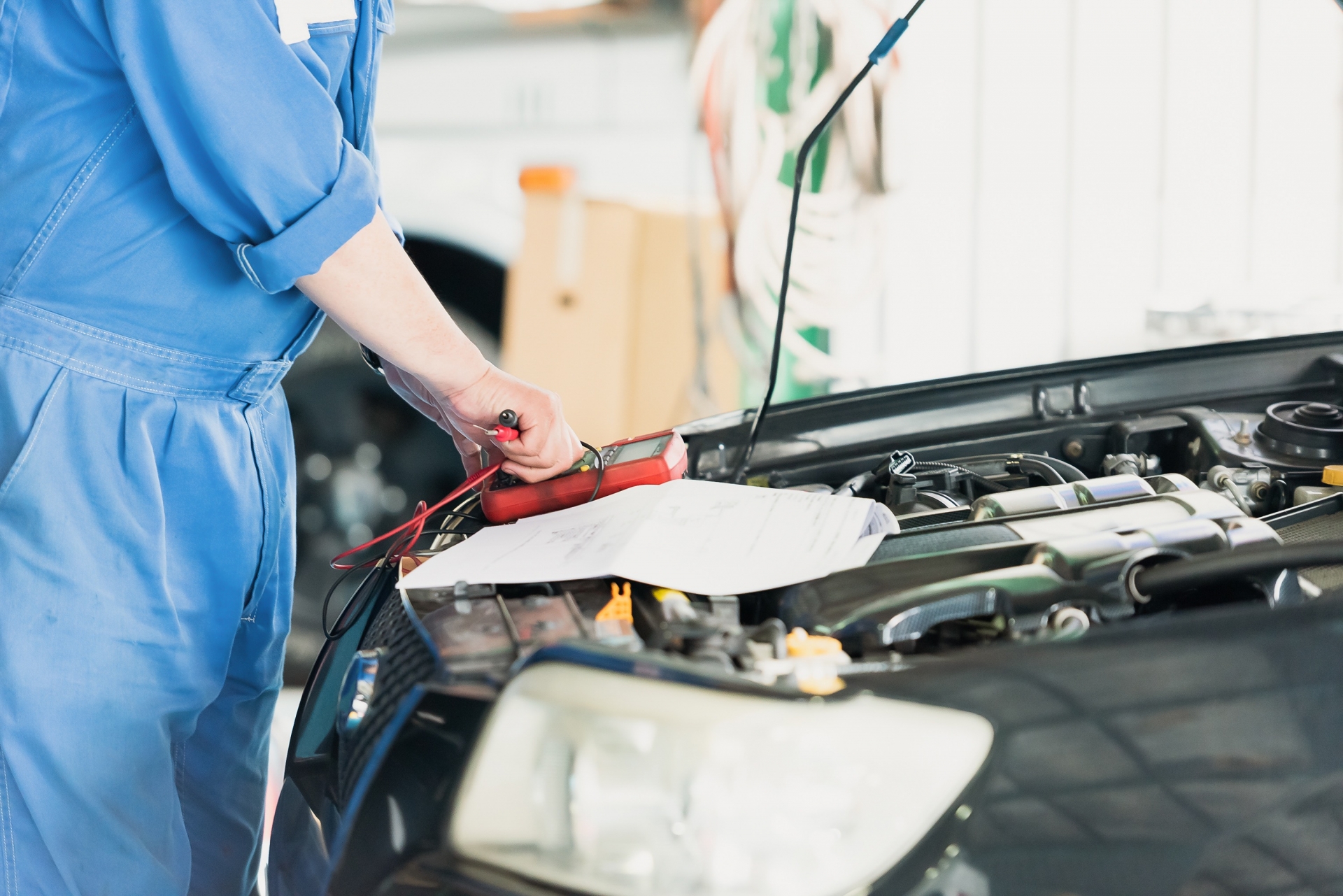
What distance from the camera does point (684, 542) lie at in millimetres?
813

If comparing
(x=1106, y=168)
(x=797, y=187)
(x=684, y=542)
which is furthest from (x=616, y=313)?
(x=684, y=542)

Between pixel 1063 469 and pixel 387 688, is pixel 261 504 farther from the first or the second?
pixel 1063 469

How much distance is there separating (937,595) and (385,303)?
505 mm

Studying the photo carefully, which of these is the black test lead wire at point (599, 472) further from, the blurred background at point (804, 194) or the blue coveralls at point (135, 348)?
the blurred background at point (804, 194)

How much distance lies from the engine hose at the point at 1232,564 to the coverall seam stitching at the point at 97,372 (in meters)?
0.84

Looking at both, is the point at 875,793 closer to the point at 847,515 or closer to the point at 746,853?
the point at 746,853

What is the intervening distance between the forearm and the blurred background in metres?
1.84

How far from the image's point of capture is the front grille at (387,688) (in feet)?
2.13

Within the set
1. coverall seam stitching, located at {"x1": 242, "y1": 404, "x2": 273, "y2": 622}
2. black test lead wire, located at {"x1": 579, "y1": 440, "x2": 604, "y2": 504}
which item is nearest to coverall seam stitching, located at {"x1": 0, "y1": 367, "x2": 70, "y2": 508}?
coverall seam stitching, located at {"x1": 242, "y1": 404, "x2": 273, "y2": 622}

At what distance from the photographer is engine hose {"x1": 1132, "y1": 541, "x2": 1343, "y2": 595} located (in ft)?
2.20

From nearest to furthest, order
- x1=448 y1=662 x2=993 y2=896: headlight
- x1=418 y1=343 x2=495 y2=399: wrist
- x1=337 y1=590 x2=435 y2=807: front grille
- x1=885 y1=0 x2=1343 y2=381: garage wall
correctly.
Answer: x1=448 y1=662 x2=993 y2=896: headlight < x1=337 y1=590 x2=435 y2=807: front grille < x1=418 y1=343 x2=495 y2=399: wrist < x1=885 y1=0 x2=1343 y2=381: garage wall

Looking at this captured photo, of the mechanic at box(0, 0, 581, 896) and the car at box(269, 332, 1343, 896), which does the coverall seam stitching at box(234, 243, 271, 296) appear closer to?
the mechanic at box(0, 0, 581, 896)

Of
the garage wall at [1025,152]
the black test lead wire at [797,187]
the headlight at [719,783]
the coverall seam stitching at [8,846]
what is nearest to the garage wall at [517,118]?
the garage wall at [1025,152]

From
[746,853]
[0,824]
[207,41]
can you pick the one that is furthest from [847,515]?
[0,824]
